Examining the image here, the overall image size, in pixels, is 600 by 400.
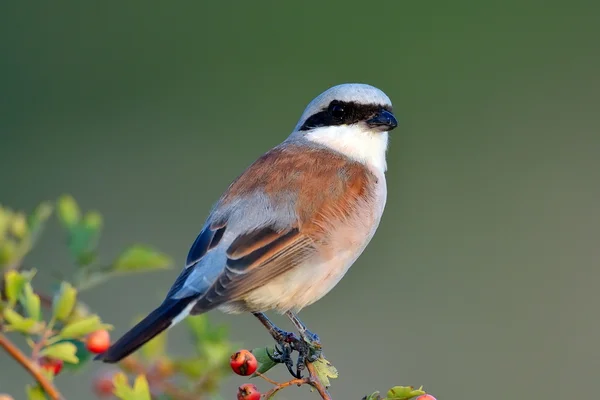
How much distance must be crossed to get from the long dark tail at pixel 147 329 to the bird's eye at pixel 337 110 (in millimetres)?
1045

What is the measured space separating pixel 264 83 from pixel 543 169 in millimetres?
2271

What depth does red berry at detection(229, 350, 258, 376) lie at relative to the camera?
1.82m

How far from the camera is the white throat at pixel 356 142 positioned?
298 centimetres

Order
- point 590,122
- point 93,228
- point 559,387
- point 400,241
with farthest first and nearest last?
point 590,122 < point 400,241 < point 559,387 < point 93,228

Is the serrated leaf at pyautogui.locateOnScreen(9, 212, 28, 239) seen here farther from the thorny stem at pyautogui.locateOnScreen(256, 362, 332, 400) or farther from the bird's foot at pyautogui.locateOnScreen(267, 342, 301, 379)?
the bird's foot at pyautogui.locateOnScreen(267, 342, 301, 379)

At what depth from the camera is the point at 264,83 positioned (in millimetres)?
6691

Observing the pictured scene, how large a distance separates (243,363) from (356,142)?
1.34 m

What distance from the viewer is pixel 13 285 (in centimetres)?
153

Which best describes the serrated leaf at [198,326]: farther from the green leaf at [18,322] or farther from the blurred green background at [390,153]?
the blurred green background at [390,153]

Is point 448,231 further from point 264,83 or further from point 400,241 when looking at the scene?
point 264,83

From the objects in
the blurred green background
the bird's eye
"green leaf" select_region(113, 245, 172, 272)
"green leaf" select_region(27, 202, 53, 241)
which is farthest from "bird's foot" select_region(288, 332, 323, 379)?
the blurred green background

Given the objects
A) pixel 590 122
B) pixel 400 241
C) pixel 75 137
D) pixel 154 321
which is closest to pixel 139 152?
pixel 75 137

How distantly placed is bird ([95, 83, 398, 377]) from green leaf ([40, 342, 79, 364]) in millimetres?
533

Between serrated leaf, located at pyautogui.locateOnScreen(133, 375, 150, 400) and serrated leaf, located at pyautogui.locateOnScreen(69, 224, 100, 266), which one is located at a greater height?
serrated leaf, located at pyautogui.locateOnScreen(69, 224, 100, 266)
